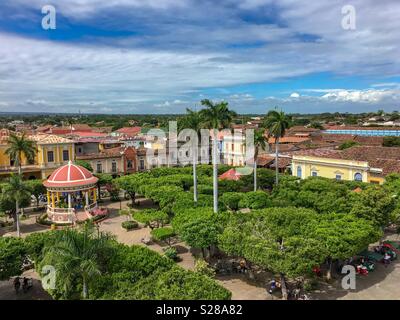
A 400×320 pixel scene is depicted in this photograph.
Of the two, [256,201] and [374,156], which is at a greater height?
[374,156]

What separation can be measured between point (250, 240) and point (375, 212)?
1168 centimetres

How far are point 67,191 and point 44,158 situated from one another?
18406mm

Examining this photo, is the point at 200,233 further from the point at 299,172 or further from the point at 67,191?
the point at 299,172

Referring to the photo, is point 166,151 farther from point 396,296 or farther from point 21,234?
point 396,296

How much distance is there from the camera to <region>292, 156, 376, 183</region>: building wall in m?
44.6

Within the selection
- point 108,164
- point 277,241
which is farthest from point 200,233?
point 108,164

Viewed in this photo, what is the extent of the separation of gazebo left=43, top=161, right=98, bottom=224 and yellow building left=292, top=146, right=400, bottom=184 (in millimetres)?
28645

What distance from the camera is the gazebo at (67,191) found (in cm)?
4078

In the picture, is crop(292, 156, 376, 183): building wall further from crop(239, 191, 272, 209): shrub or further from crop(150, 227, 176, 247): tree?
crop(150, 227, 176, 247): tree

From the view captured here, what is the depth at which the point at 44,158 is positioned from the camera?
185 feet

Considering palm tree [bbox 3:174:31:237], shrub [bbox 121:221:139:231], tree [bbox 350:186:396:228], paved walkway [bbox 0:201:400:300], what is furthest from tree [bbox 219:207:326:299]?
palm tree [bbox 3:174:31:237]

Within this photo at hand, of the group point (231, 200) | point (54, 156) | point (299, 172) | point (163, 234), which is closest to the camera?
point (163, 234)
